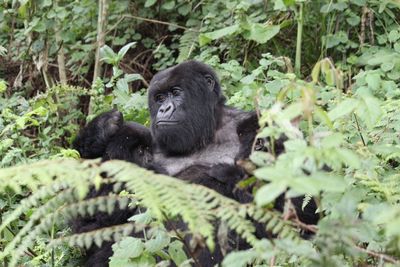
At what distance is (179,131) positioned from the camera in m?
4.31

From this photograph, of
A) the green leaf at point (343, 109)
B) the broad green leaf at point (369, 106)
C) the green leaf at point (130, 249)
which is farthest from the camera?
the green leaf at point (130, 249)

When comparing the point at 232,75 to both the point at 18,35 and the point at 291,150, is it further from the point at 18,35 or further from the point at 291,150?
the point at 291,150

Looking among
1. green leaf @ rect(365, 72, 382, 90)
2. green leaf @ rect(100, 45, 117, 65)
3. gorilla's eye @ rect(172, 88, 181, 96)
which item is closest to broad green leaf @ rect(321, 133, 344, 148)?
green leaf @ rect(365, 72, 382, 90)

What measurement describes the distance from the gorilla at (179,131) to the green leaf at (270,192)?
2.63 m

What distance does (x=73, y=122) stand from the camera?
20.2 feet

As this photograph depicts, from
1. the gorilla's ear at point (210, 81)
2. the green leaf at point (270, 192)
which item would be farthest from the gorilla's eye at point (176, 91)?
the green leaf at point (270, 192)

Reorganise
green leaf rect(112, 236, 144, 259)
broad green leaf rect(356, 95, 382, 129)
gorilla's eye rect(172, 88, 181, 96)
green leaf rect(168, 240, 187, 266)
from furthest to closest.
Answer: gorilla's eye rect(172, 88, 181, 96) → green leaf rect(112, 236, 144, 259) → green leaf rect(168, 240, 187, 266) → broad green leaf rect(356, 95, 382, 129)

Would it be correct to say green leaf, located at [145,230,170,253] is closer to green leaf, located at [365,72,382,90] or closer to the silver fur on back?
the silver fur on back

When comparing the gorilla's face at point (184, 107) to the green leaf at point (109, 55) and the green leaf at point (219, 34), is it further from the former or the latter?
the green leaf at point (219, 34)

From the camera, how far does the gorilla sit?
4328mm

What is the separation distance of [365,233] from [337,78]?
1.26ft

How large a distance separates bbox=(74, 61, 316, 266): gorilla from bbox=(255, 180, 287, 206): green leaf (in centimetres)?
263

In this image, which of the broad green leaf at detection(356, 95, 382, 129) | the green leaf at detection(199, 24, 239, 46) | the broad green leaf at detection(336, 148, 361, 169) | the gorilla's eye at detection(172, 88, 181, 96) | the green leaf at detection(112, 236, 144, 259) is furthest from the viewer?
the green leaf at detection(199, 24, 239, 46)

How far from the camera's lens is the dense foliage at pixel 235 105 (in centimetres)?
175
